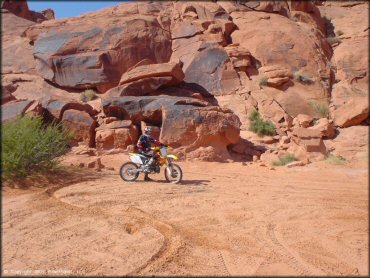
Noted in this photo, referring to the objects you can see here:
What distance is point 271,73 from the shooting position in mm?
20172

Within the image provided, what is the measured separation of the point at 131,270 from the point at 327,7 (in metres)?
33.8

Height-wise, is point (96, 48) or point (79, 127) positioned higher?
point (96, 48)

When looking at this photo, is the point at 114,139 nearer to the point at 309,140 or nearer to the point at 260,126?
the point at 260,126

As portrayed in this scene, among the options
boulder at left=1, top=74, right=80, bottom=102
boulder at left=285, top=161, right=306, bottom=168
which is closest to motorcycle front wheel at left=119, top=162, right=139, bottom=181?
boulder at left=285, top=161, right=306, bottom=168

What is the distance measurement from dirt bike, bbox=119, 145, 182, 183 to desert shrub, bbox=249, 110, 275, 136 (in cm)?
787

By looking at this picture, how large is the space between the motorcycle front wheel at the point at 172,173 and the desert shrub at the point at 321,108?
11.5 m

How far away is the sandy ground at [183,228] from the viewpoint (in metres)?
4.16

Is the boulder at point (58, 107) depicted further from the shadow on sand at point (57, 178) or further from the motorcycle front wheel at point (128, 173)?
the motorcycle front wheel at point (128, 173)

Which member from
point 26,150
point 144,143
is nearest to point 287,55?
point 144,143

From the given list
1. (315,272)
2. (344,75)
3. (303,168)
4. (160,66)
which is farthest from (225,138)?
(344,75)

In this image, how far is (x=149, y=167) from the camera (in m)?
9.29

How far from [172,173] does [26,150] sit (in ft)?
11.2

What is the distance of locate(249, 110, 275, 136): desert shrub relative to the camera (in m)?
16.4

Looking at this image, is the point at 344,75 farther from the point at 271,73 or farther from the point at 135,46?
the point at 135,46
